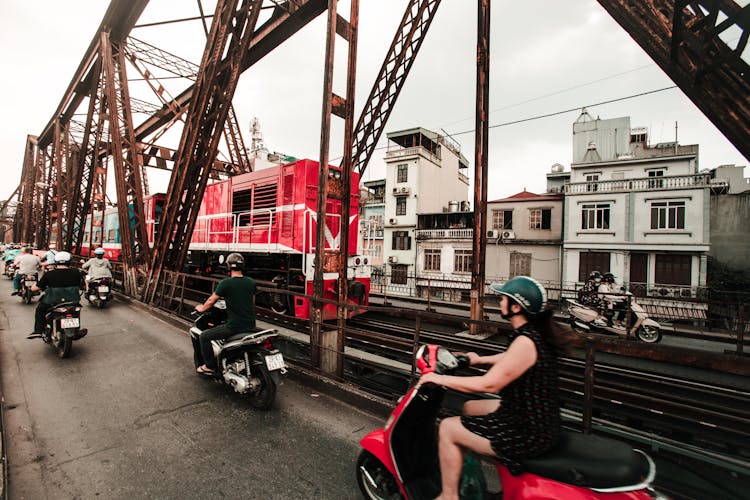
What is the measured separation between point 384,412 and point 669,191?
2444 centimetres

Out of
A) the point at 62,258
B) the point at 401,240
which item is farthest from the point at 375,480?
the point at 401,240

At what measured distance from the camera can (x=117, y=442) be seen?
Answer: 129 inches

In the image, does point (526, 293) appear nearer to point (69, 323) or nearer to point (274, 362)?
point (274, 362)

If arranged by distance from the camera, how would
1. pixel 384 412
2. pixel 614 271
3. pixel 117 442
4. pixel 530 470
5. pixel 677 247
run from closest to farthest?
pixel 530 470
pixel 117 442
pixel 384 412
pixel 677 247
pixel 614 271

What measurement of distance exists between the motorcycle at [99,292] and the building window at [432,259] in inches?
873

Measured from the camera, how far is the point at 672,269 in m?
20.0

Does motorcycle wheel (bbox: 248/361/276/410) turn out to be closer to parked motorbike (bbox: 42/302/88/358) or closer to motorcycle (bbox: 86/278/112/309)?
parked motorbike (bbox: 42/302/88/358)

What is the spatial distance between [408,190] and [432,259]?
6647mm

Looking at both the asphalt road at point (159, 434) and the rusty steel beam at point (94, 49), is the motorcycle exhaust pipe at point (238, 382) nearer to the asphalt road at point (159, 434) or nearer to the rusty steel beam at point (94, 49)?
the asphalt road at point (159, 434)

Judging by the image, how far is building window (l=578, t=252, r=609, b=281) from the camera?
2139 centimetres

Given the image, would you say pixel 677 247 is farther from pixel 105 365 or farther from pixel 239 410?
pixel 105 365

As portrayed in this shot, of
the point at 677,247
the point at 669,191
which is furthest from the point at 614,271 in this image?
the point at 669,191

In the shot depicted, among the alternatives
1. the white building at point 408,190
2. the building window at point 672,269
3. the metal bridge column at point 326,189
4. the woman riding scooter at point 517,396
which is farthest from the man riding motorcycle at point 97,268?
the building window at point 672,269

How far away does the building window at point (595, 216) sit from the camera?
21781 mm
